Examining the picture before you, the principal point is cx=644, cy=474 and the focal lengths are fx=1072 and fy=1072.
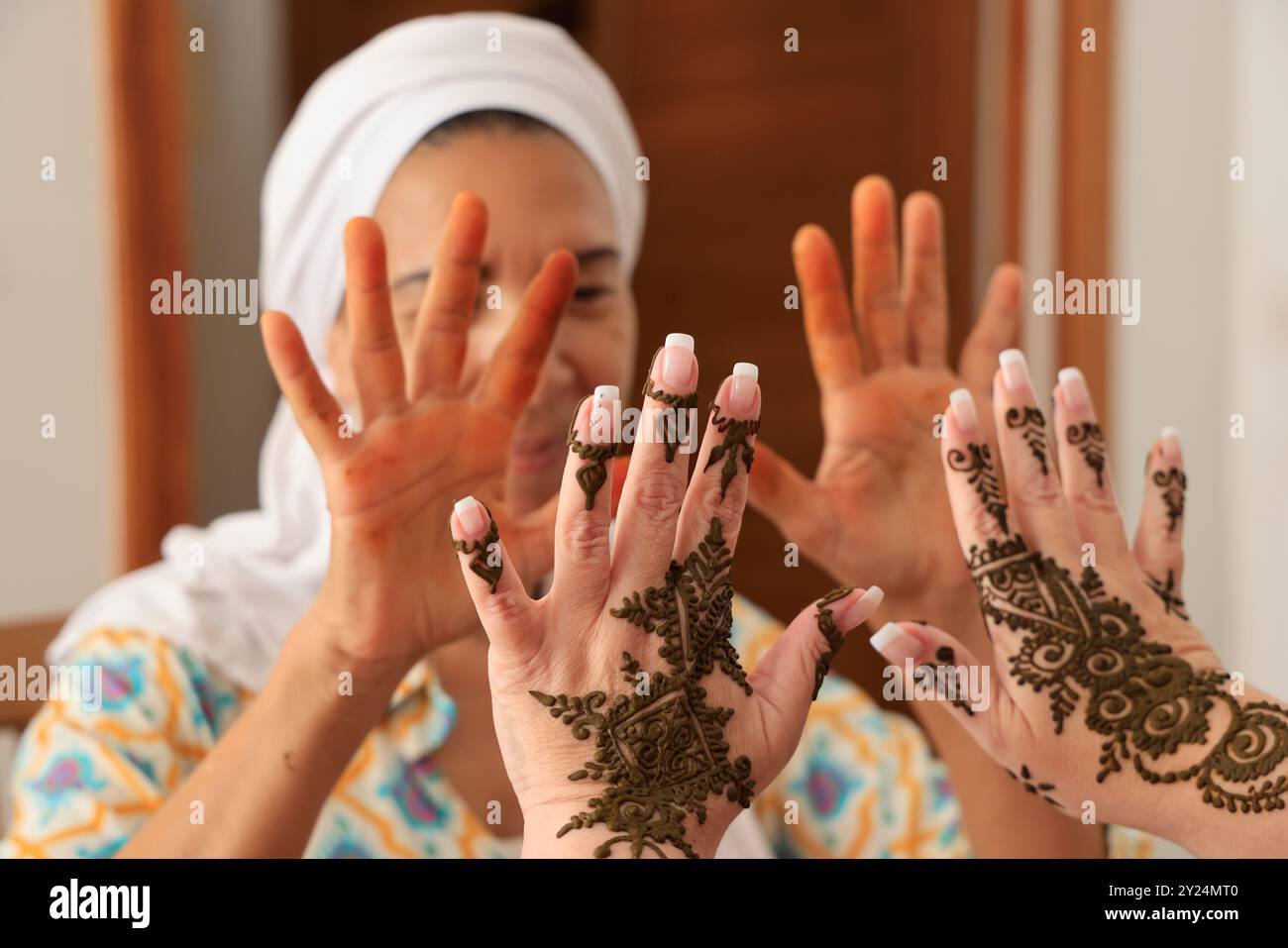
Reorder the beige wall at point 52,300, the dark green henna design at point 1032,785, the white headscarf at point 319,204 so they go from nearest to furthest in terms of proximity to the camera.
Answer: the dark green henna design at point 1032,785 < the white headscarf at point 319,204 < the beige wall at point 52,300

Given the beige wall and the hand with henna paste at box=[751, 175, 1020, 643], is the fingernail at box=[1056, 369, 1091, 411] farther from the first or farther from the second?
the beige wall

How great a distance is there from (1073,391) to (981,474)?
0.07 meters

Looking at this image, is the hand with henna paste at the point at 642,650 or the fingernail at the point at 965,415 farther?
the fingernail at the point at 965,415

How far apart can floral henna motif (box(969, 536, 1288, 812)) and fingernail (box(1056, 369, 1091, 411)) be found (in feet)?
0.24

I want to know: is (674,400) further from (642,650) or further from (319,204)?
(319,204)

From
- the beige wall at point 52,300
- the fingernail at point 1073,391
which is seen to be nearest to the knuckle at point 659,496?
the fingernail at point 1073,391

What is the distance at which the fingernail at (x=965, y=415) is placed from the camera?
0.53m

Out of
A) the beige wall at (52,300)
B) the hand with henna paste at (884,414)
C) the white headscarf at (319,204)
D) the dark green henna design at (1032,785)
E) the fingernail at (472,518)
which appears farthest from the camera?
the beige wall at (52,300)

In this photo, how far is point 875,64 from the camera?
1.37 meters

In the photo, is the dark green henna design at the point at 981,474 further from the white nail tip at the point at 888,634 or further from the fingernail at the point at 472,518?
the fingernail at the point at 472,518

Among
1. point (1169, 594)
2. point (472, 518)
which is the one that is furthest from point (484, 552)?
point (1169, 594)

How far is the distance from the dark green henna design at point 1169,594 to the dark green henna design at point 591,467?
0.31 metres

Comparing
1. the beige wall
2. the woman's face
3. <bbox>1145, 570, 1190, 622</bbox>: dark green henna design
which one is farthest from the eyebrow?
the beige wall
